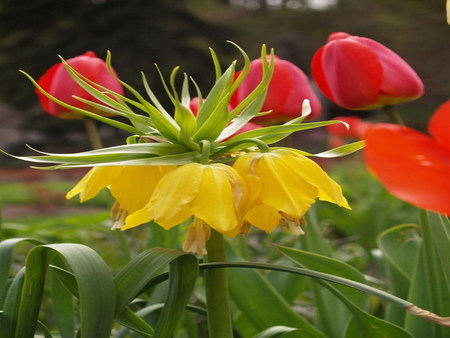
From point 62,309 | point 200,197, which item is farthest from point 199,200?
point 62,309

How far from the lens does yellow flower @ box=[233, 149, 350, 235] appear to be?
0.66 metres

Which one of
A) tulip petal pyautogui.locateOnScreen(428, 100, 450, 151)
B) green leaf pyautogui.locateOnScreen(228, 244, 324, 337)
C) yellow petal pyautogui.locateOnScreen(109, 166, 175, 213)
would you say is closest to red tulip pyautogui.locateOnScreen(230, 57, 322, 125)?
green leaf pyautogui.locateOnScreen(228, 244, 324, 337)

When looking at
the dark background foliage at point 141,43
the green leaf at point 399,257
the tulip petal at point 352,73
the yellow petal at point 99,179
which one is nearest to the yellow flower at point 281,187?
the yellow petal at point 99,179

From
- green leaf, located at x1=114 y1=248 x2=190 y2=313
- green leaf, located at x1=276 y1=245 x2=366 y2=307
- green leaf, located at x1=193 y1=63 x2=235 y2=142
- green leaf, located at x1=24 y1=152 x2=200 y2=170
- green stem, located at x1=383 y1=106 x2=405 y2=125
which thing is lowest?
green leaf, located at x1=276 y1=245 x2=366 y2=307

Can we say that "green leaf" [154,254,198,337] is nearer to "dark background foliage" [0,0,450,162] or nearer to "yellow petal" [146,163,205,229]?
"yellow petal" [146,163,205,229]

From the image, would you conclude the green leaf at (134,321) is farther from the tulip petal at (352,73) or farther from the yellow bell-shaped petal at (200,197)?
the tulip petal at (352,73)

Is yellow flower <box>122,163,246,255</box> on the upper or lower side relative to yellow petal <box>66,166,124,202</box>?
upper

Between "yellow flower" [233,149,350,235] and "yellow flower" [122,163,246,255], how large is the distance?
2 centimetres

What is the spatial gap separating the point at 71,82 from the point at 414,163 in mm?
728

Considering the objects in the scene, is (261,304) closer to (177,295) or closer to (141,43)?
(177,295)

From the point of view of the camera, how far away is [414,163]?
452 mm

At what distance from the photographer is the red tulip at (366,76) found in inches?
35.4

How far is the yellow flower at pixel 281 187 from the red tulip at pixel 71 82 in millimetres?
413

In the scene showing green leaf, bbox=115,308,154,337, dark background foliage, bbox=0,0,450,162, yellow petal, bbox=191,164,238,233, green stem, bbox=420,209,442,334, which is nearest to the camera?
yellow petal, bbox=191,164,238,233
